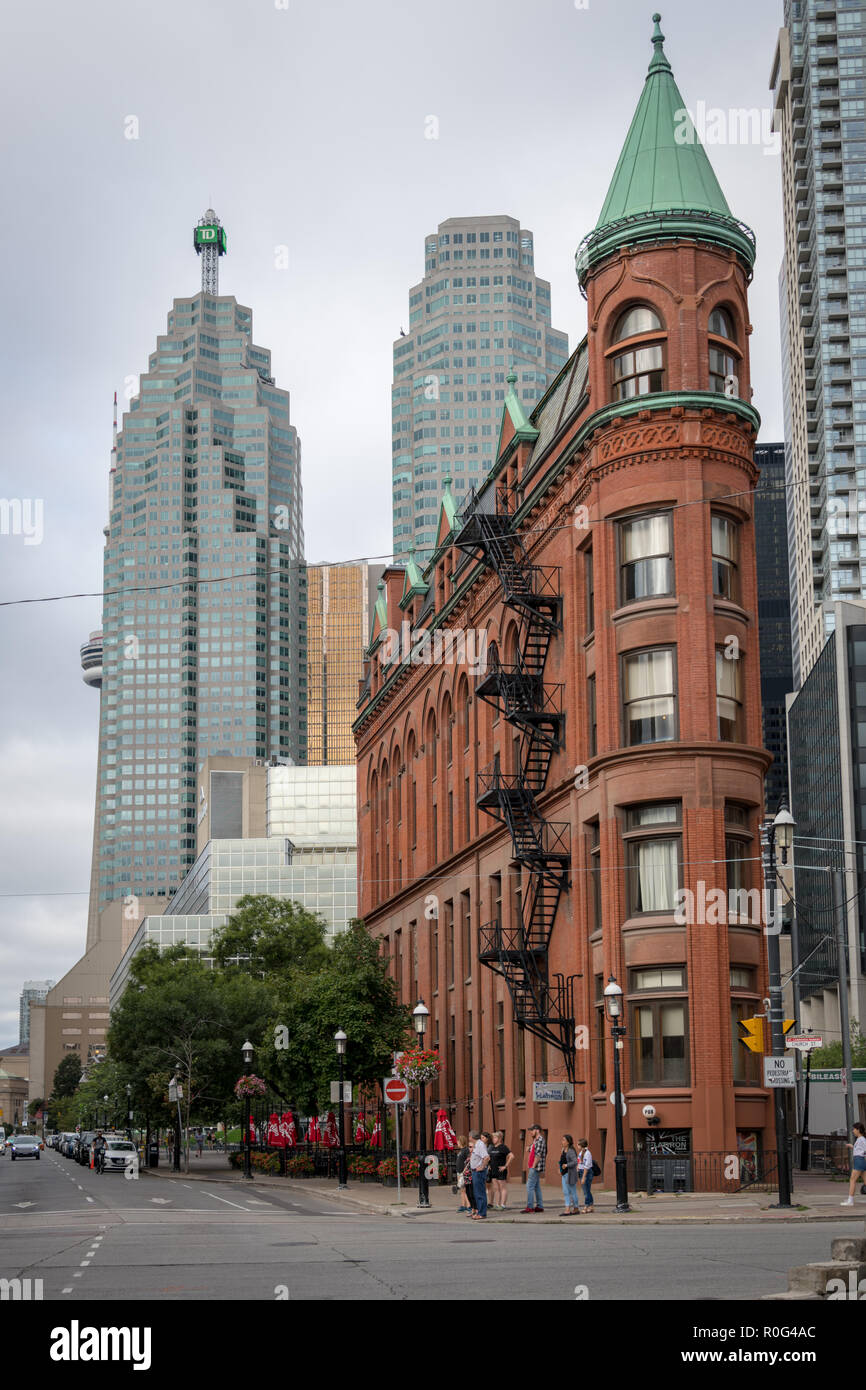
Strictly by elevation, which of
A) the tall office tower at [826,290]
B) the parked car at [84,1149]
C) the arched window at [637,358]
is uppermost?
the tall office tower at [826,290]

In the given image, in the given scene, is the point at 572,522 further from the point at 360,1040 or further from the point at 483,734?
the point at 360,1040

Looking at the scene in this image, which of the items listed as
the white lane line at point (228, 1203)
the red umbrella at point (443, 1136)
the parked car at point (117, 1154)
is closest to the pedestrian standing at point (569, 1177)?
the white lane line at point (228, 1203)

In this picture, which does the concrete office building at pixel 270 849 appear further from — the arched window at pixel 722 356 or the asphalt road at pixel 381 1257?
the asphalt road at pixel 381 1257

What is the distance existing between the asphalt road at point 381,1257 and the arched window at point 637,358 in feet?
68.0

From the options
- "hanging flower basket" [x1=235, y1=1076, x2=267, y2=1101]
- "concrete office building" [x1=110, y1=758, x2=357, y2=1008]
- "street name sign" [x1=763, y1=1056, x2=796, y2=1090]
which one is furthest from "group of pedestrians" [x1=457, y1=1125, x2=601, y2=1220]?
"concrete office building" [x1=110, y1=758, x2=357, y2=1008]

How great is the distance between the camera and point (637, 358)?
4162 cm

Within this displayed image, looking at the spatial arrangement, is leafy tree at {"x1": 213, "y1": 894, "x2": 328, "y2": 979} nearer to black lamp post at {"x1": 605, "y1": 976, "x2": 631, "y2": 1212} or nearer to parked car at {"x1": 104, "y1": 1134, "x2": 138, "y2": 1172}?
parked car at {"x1": 104, "y1": 1134, "x2": 138, "y2": 1172}

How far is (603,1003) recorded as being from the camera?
40.2 meters

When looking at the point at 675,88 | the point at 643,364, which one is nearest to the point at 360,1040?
the point at 643,364

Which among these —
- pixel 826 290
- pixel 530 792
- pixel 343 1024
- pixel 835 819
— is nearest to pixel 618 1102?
pixel 530 792

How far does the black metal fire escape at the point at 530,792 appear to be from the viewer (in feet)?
144

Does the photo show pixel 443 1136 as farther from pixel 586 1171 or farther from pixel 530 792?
pixel 586 1171

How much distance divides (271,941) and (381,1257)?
70334 millimetres
